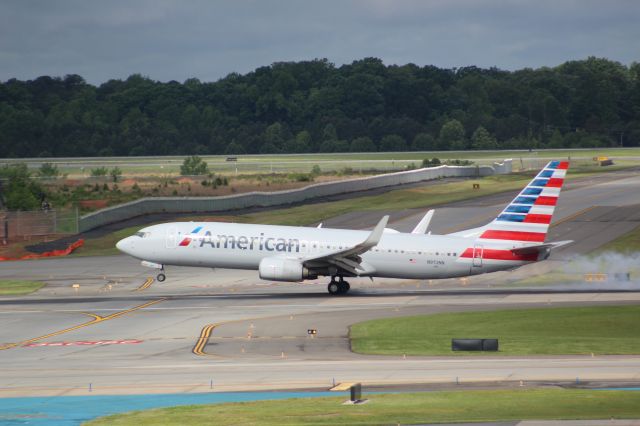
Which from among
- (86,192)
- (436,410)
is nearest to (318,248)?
(436,410)

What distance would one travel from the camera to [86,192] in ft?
390

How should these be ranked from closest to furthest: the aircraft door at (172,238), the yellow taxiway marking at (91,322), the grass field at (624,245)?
1. the yellow taxiway marking at (91,322)
2. the aircraft door at (172,238)
3. the grass field at (624,245)

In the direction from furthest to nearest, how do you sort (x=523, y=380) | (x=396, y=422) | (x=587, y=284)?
(x=587, y=284) < (x=523, y=380) < (x=396, y=422)

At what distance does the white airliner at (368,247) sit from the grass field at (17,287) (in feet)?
30.0

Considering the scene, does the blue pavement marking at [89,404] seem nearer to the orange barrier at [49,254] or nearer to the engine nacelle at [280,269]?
the engine nacelle at [280,269]

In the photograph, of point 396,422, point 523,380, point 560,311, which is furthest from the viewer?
point 560,311

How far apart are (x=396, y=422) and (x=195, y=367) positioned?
487 inches

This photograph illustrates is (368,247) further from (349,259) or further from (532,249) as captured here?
(532,249)

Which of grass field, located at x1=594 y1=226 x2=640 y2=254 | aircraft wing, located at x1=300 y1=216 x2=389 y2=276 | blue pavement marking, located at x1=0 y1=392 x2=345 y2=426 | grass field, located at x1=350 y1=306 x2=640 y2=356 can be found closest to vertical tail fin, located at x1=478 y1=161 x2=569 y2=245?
grass field, located at x1=350 y1=306 x2=640 y2=356

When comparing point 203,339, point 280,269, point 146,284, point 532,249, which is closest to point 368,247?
point 280,269

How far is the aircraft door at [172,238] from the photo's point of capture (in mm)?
63209

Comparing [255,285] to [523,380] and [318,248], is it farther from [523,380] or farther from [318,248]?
[523,380]

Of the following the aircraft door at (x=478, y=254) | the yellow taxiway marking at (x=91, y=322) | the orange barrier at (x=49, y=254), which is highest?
the aircraft door at (x=478, y=254)

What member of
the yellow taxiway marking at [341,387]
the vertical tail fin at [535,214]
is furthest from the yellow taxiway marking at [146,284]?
the yellow taxiway marking at [341,387]
